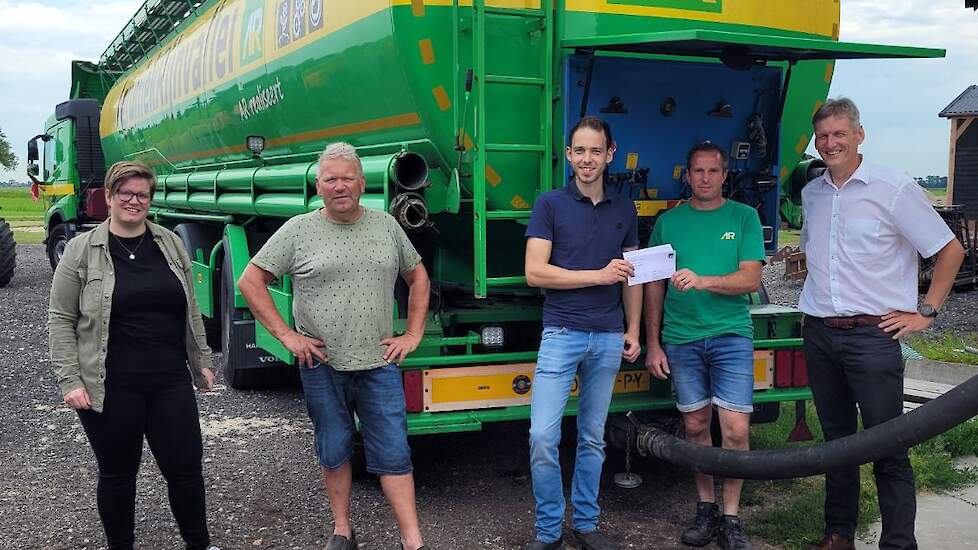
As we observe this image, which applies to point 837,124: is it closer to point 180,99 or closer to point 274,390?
point 274,390

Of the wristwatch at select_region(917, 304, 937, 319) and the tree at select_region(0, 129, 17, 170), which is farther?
the tree at select_region(0, 129, 17, 170)

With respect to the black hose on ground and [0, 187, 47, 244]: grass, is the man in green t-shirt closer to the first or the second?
the black hose on ground

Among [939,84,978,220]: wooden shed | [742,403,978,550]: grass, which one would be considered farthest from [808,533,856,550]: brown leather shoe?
[939,84,978,220]: wooden shed

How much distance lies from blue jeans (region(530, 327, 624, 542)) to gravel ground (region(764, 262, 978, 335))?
19.1ft

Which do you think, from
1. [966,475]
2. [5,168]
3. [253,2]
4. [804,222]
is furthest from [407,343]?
[5,168]

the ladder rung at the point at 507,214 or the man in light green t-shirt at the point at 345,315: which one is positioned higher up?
the ladder rung at the point at 507,214

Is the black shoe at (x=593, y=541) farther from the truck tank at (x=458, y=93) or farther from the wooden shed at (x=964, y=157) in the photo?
the wooden shed at (x=964, y=157)

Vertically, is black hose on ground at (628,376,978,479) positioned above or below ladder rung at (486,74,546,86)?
below

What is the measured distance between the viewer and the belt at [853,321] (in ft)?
11.3

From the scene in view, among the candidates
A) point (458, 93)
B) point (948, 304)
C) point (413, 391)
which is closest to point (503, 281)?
point (413, 391)

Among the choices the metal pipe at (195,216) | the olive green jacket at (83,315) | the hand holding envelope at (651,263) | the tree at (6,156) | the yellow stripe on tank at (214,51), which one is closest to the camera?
the olive green jacket at (83,315)

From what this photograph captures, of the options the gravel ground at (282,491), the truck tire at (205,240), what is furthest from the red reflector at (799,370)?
the truck tire at (205,240)

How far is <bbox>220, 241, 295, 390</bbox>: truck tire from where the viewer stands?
6.50 m

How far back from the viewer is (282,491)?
4.71 metres
